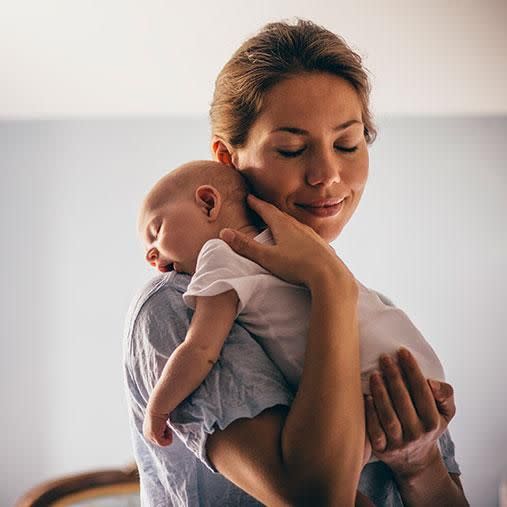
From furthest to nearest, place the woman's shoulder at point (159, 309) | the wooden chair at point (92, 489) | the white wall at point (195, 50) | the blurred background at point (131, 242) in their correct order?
the blurred background at point (131, 242)
the white wall at point (195, 50)
the wooden chair at point (92, 489)
the woman's shoulder at point (159, 309)

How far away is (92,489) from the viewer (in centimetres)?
293

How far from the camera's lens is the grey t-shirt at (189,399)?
768mm

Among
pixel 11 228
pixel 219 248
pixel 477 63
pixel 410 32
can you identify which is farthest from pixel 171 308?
pixel 11 228

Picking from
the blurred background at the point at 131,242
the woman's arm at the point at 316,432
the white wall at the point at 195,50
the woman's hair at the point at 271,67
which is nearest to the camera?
the woman's arm at the point at 316,432

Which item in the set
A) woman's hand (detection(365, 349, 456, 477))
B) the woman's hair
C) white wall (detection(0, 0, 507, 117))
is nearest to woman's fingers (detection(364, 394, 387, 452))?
woman's hand (detection(365, 349, 456, 477))

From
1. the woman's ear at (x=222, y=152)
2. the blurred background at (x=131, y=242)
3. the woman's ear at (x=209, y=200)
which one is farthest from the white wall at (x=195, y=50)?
the woman's ear at (x=209, y=200)

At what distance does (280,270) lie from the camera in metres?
0.84

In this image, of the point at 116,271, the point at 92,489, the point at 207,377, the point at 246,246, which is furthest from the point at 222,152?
the point at 116,271

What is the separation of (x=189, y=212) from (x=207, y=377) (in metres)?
0.23

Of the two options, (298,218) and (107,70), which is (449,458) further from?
(107,70)

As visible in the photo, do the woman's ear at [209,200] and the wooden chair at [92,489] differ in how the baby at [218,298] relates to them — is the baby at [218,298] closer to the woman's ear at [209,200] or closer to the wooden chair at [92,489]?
the woman's ear at [209,200]

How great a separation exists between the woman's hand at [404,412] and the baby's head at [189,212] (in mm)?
239

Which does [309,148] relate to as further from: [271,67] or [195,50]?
[195,50]

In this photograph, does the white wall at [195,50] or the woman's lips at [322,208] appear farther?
the white wall at [195,50]
